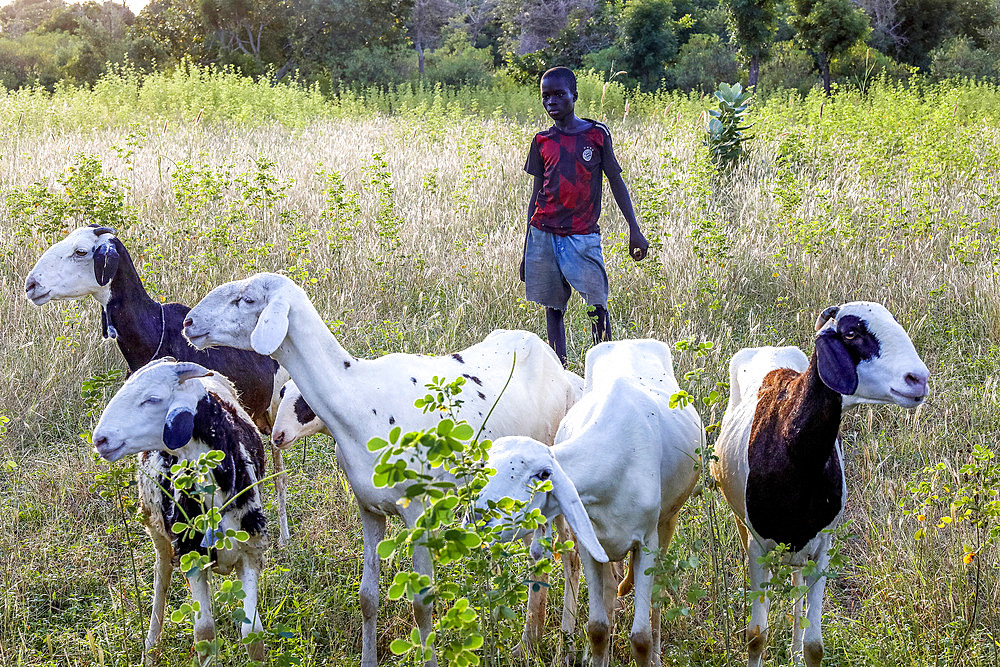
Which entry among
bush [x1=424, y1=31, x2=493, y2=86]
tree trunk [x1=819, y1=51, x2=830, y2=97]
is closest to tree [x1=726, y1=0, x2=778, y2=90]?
tree trunk [x1=819, y1=51, x2=830, y2=97]

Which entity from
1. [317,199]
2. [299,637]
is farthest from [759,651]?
[317,199]

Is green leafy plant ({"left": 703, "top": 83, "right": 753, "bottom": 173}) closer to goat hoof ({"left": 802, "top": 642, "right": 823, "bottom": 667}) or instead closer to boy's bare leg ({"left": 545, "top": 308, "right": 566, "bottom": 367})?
boy's bare leg ({"left": 545, "top": 308, "right": 566, "bottom": 367})

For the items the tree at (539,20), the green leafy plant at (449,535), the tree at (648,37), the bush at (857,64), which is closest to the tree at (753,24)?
the tree at (648,37)

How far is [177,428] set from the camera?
317cm

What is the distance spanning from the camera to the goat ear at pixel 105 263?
14.1 ft

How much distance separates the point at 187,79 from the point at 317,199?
8.39 metres

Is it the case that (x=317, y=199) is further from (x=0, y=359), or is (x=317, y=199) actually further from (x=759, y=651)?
(x=759, y=651)

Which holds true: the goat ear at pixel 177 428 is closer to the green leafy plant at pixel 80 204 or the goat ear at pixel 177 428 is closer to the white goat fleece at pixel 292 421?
the white goat fleece at pixel 292 421

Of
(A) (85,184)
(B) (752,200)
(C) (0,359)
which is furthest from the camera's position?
(B) (752,200)

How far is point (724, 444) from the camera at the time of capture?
363 cm

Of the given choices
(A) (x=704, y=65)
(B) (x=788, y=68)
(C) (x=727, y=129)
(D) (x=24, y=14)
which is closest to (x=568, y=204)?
(C) (x=727, y=129)

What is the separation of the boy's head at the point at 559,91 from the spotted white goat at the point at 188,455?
263 cm

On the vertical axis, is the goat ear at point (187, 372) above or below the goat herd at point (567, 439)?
above

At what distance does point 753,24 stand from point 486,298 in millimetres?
15832
